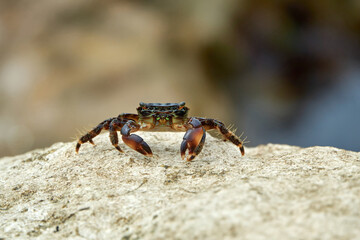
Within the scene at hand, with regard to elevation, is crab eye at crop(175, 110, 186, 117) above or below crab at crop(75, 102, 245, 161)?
above

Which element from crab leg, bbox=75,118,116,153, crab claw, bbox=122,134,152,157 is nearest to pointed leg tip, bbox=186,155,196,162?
crab claw, bbox=122,134,152,157

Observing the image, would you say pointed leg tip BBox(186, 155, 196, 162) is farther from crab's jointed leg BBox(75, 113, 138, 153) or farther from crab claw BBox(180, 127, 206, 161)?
crab's jointed leg BBox(75, 113, 138, 153)

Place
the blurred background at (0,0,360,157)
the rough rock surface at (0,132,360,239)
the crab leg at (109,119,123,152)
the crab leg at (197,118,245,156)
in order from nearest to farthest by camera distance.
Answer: the rough rock surface at (0,132,360,239) < the crab leg at (109,119,123,152) < the crab leg at (197,118,245,156) < the blurred background at (0,0,360,157)

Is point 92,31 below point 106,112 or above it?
above

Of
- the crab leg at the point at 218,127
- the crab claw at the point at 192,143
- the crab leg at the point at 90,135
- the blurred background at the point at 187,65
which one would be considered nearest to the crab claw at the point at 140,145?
the crab claw at the point at 192,143

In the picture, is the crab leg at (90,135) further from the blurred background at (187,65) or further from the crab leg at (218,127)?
the blurred background at (187,65)

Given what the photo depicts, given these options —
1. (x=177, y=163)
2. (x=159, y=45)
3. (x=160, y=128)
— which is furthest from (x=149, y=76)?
(x=177, y=163)

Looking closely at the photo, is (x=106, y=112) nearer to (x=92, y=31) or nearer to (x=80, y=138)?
(x=92, y=31)

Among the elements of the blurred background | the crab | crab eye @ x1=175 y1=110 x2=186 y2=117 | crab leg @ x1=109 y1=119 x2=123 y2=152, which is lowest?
crab leg @ x1=109 y1=119 x2=123 y2=152
